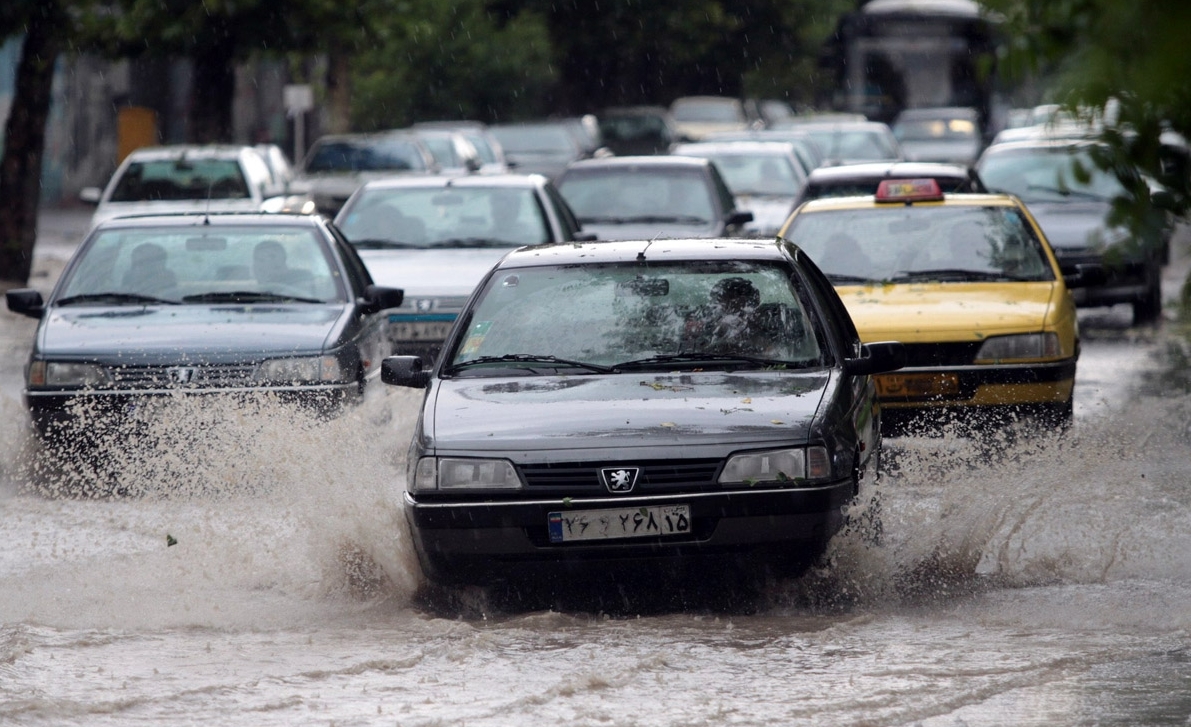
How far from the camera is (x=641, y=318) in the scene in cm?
791

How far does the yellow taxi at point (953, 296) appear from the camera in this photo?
10281 millimetres

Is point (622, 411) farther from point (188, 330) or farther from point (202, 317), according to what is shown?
point (202, 317)

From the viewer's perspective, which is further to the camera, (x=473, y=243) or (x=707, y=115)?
(x=707, y=115)

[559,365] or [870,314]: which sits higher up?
[559,365]

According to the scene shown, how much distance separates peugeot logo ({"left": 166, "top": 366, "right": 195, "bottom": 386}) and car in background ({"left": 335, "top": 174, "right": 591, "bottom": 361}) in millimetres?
3640

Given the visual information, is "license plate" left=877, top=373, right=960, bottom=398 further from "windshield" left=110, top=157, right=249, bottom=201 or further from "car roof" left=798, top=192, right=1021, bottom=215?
"windshield" left=110, top=157, right=249, bottom=201

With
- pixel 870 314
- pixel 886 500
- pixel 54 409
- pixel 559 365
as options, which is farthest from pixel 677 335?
pixel 54 409

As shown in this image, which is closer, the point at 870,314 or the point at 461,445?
the point at 461,445

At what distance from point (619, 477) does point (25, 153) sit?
17.1 metres

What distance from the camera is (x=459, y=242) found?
15000 millimetres

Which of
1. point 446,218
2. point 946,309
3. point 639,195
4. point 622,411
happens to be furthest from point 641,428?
point 639,195

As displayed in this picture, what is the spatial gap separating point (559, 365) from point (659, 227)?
9991 millimetres

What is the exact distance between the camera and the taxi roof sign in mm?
11898

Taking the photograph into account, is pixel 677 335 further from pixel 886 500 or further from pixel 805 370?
pixel 886 500
